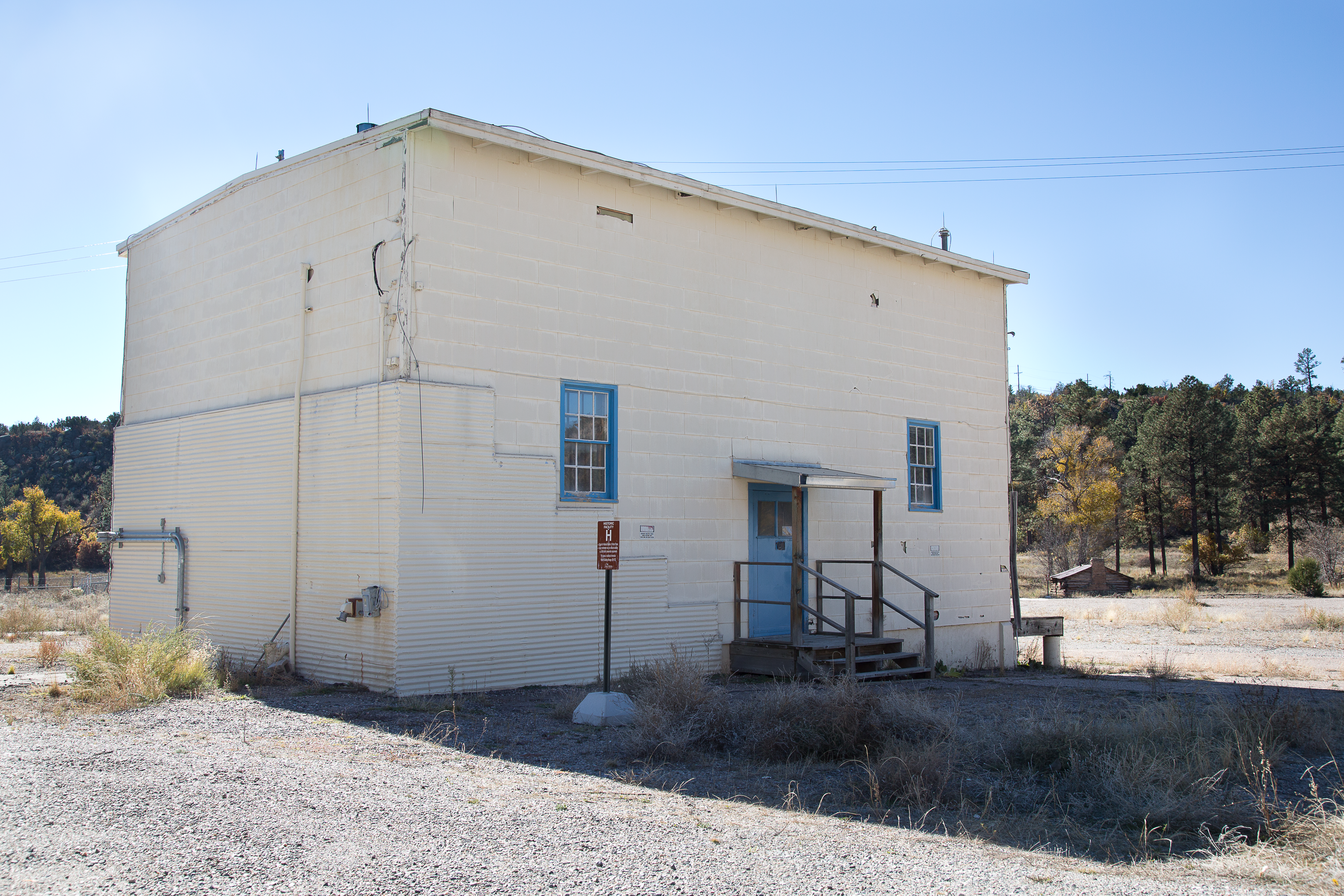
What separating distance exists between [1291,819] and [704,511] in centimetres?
893

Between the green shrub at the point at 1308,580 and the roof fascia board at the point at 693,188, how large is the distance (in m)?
24.1

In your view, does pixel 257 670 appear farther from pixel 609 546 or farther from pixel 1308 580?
pixel 1308 580

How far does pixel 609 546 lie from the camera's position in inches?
400

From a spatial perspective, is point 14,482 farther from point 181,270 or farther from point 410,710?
point 410,710

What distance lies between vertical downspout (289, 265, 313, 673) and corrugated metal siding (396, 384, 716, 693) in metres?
2.13

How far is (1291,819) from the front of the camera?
5992 mm

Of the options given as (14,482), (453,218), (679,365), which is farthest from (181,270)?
(14,482)

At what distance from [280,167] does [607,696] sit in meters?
8.41

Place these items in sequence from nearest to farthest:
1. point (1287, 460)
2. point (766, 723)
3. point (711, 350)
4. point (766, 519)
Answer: point (766, 723)
point (711, 350)
point (766, 519)
point (1287, 460)

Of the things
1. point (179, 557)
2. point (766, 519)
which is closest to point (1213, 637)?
point (766, 519)

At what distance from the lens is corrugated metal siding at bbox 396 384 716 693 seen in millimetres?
11250

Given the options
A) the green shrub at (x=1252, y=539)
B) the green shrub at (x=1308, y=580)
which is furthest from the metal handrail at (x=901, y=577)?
the green shrub at (x=1252, y=539)

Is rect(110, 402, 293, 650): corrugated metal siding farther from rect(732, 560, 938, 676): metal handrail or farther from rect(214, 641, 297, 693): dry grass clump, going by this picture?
rect(732, 560, 938, 676): metal handrail

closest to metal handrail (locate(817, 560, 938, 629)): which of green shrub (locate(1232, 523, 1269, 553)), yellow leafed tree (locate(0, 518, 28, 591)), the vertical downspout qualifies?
the vertical downspout
